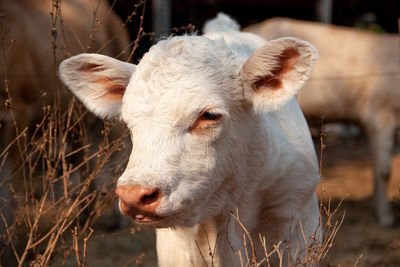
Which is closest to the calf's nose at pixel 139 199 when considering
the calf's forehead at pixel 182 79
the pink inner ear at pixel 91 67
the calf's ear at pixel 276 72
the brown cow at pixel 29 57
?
the calf's forehead at pixel 182 79

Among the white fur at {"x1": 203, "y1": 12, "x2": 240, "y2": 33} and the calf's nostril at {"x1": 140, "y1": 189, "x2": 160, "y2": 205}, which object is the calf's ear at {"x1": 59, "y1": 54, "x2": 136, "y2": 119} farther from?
the white fur at {"x1": 203, "y1": 12, "x2": 240, "y2": 33}

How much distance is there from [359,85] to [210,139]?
14.7ft

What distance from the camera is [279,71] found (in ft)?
8.04

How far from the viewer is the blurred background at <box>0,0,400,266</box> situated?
290cm

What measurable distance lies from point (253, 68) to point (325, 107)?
4.26 meters

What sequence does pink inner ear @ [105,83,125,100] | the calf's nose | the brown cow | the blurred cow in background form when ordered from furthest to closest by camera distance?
the blurred cow in background < the brown cow < pink inner ear @ [105,83,125,100] < the calf's nose

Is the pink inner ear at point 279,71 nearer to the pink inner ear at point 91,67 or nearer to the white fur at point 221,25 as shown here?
the pink inner ear at point 91,67

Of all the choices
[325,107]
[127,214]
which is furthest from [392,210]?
[127,214]

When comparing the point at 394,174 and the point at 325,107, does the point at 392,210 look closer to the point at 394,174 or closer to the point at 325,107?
the point at 325,107

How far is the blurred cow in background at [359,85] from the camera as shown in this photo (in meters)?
6.14

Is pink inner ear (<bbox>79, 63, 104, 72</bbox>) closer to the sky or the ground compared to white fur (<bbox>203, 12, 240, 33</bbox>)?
closer to the sky

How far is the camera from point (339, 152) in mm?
9727

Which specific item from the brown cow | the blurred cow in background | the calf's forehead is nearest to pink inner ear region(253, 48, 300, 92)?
the calf's forehead

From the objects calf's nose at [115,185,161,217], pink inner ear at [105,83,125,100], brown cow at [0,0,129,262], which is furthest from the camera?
brown cow at [0,0,129,262]
